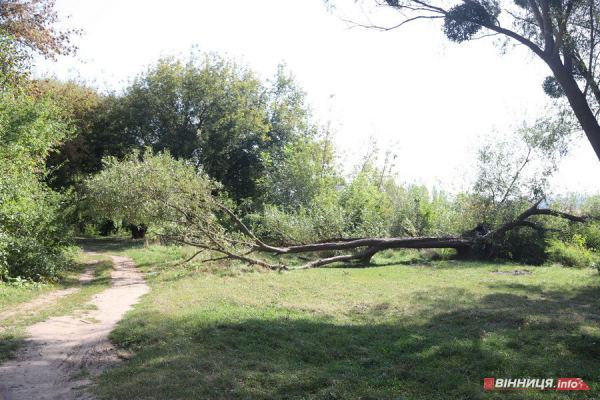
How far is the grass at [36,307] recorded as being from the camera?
5.86 metres

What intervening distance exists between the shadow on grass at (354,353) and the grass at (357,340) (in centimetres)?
2

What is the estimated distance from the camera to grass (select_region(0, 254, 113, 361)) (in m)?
5.86

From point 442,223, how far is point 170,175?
1214cm

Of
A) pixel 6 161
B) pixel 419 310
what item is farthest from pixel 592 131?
pixel 6 161

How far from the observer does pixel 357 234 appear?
1706cm

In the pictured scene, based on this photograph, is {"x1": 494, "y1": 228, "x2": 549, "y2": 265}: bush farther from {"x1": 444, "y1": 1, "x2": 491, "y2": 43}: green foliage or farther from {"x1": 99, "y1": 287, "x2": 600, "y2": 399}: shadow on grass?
{"x1": 444, "y1": 1, "x2": 491, "y2": 43}: green foliage

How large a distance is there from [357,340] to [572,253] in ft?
37.6

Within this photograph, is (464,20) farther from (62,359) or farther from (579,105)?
(62,359)

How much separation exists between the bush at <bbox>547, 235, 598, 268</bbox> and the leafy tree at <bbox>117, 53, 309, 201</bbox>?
16973 millimetres

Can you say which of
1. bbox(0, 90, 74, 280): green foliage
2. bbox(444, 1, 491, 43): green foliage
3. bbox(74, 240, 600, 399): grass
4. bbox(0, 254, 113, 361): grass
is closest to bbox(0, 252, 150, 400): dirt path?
bbox(0, 254, 113, 361): grass

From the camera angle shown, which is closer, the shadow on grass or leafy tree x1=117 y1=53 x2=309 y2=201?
the shadow on grass

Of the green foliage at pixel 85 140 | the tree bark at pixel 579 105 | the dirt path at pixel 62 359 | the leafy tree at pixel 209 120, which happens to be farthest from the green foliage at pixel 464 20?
the green foliage at pixel 85 140

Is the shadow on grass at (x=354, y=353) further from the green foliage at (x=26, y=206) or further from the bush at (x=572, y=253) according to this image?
the bush at (x=572, y=253)

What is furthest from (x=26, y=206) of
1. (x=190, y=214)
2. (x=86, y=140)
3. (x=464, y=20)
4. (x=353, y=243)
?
(x=86, y=140)
